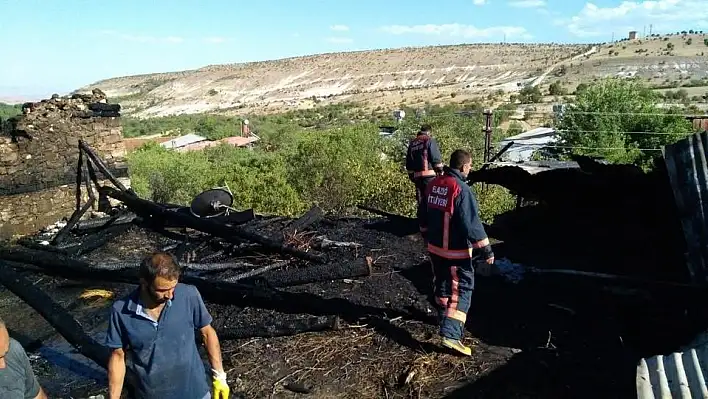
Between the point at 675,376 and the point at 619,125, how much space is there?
81.4 ft

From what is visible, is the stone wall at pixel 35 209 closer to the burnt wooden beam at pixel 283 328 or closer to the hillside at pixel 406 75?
the burnt wooden beam at pixel 283 328

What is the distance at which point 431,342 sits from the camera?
5.38 metres

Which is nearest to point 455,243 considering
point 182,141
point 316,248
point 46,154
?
point 316,248

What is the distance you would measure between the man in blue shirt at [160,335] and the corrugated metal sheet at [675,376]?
2578 mm

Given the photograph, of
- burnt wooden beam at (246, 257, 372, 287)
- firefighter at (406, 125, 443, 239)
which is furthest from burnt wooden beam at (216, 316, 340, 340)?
firefighter at (406, 125, 443, 239)

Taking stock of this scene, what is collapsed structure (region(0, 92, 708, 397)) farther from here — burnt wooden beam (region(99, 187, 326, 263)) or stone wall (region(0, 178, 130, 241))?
stone wall (region(0, 178, 130, 241))

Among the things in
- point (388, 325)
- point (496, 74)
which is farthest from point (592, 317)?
point (496, 74)

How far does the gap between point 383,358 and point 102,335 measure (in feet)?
10.4

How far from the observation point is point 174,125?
6794 cm

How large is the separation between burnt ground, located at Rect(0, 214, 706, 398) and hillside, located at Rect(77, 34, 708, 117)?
60.2 m

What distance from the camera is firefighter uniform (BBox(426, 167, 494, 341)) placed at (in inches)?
195

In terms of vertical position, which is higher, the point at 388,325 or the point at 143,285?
the point at 143,285

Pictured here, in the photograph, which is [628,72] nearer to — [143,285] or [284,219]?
[284,219]

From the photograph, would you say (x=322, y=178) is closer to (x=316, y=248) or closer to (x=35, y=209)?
(x=35, y=209)
